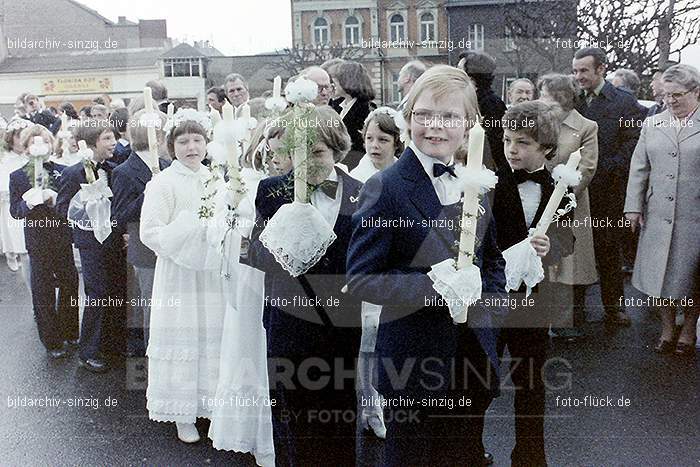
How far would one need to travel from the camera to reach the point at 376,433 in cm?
404

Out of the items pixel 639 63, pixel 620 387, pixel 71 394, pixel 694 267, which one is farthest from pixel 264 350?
pixel 639 63

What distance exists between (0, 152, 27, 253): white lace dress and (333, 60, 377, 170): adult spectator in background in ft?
8.94

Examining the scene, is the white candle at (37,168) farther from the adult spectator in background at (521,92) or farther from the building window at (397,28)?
the adult spectator in background at (521,92)

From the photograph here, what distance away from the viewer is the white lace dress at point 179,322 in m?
3.95

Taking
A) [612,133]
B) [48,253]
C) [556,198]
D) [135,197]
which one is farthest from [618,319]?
[48,253]

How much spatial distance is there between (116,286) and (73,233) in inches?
20.5

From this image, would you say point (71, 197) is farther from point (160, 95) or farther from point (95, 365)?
point (160, 95)

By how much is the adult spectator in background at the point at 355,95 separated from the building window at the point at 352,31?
2090 mm

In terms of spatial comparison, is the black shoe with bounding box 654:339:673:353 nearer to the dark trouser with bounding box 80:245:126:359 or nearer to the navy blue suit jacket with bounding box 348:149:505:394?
the navy blue suit jacket with bounding box 348:149:505:394

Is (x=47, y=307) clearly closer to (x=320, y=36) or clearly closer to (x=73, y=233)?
(x=73, y=233)

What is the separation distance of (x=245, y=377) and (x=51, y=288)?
281 centimetres

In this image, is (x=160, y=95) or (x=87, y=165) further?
(x=160, y=95)

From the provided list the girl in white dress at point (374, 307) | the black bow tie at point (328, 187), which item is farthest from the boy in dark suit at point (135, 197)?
the black bow tie at point (328, 187)

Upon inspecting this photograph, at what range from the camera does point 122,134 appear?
6.30 m
